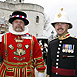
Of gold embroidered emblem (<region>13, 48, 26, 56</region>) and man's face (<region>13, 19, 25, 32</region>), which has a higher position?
man's face (<region>13, 19, 25, 32</region>)

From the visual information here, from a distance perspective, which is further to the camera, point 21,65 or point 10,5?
point 10,5

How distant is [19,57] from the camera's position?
250 cm

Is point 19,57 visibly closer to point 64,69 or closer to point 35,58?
point 35,58

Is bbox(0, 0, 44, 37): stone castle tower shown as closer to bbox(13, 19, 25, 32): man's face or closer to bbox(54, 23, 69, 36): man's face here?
bbox(13, 19, 25, 32): man's face

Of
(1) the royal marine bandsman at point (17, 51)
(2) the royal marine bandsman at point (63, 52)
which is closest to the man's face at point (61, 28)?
(2) the royal marine bandsman at point (63, 52)

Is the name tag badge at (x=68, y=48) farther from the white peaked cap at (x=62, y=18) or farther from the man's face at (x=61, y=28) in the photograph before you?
the white peaked cap at (x=62, y=18)

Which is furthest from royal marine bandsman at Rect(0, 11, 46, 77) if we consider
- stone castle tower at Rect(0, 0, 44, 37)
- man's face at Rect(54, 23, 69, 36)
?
stone castle tower at Rect(0, 0, 44, 37)

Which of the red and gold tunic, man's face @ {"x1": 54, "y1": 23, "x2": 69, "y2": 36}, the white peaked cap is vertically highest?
the white peaked cap

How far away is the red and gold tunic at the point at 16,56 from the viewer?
2457 millimetres

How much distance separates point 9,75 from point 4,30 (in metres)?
1.17

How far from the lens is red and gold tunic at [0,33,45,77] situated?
2457 mm

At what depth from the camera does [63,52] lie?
2.43 m

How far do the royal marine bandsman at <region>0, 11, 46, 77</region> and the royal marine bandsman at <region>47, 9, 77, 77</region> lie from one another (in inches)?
15.3

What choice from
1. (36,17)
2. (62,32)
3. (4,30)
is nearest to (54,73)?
(62,32)
